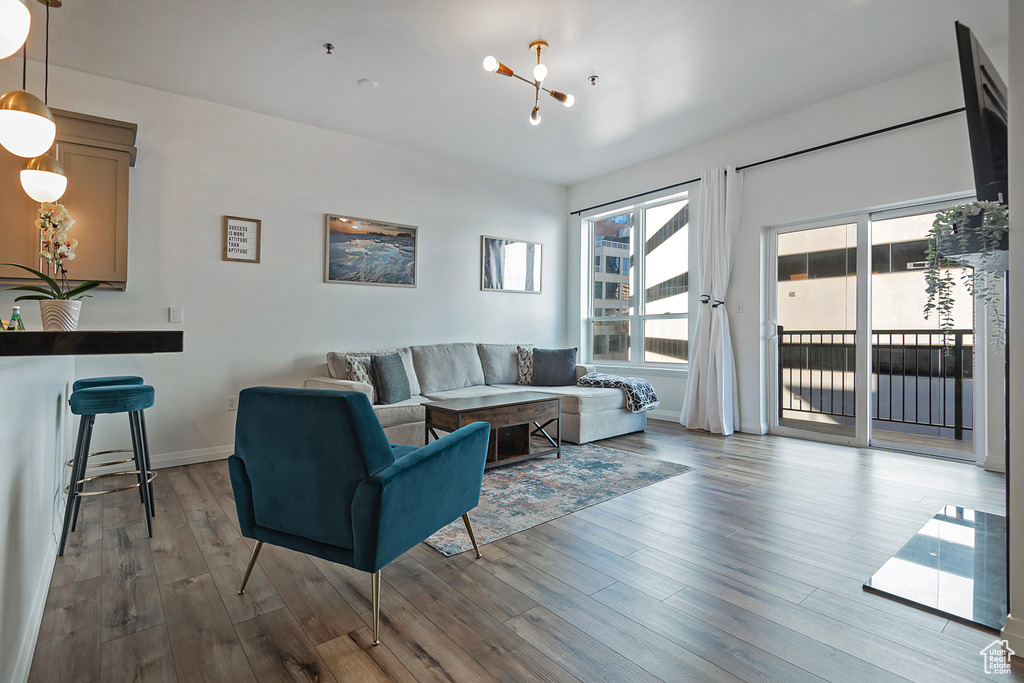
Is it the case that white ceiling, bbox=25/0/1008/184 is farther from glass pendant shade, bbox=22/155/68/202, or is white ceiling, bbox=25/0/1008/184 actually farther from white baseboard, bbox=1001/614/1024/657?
white baseboard, bbox=1001/614/1024/657

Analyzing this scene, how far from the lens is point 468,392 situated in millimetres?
4684

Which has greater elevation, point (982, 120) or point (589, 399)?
point (982, 120)

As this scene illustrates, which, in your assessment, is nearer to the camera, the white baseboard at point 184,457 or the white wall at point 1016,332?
the white wall at point 1016,332

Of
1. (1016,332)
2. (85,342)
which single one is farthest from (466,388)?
(85,342)

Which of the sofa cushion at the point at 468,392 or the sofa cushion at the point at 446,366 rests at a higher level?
the sofa cushion at the point at 446,366

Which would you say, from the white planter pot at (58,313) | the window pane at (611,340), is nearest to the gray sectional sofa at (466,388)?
the window pane at (611,340)

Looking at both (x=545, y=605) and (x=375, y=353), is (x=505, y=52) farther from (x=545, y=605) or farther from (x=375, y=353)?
(x=545, y=605)

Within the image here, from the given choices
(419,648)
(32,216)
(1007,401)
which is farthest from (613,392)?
(32,216)

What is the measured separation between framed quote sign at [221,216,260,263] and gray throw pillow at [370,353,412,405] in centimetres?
130

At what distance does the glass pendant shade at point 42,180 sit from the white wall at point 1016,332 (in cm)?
357

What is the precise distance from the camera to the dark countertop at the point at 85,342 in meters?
0.86

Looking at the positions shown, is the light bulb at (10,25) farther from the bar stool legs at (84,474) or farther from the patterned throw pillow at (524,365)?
the patterned throw pillow at (524,365)

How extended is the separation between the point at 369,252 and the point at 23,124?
315cm

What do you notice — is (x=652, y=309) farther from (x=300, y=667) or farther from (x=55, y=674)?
(x=55, y=674)
